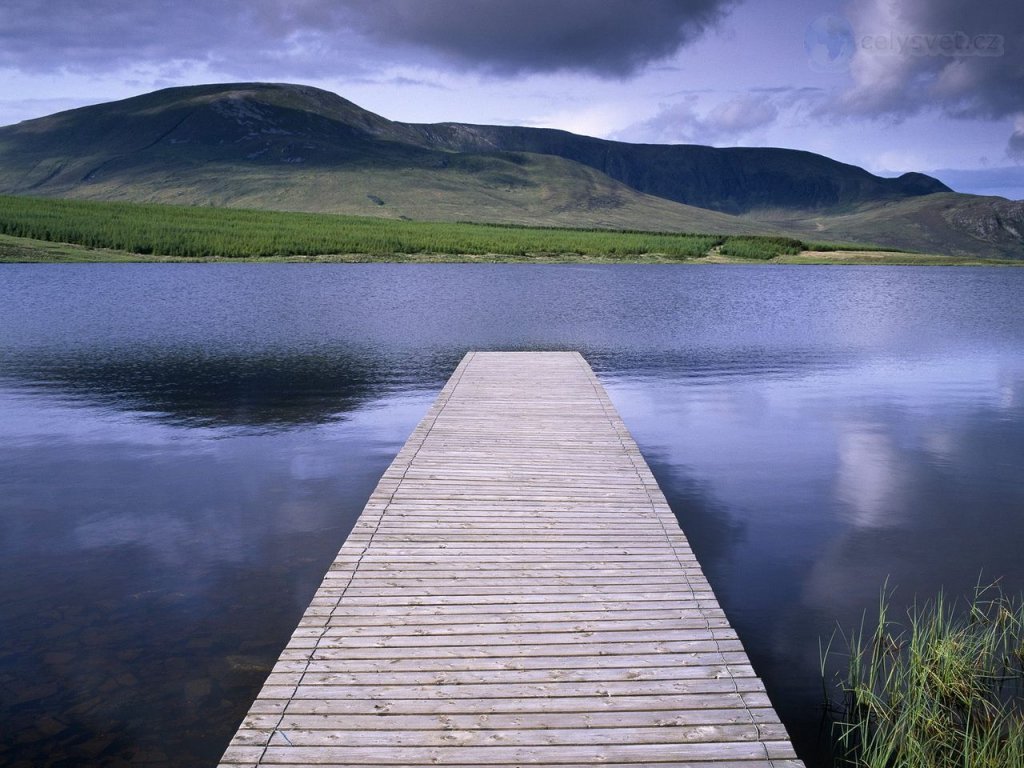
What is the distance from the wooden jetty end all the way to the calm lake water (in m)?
1.13

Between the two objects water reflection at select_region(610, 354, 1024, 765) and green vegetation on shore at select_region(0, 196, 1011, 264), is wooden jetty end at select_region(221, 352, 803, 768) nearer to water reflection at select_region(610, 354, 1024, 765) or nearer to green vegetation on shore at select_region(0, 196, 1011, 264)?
water reflection at select_region(610, 354, 1024, 765)

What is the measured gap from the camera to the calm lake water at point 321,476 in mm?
6898

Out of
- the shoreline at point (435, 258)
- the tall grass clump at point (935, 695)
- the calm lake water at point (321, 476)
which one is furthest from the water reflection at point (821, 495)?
the shoreline at point (435, 258)

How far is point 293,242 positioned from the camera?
7775 centimetres

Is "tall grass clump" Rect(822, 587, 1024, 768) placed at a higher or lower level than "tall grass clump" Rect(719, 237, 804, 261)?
lower

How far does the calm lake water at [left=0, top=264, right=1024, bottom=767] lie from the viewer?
690 cm

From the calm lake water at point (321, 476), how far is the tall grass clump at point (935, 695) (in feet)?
1.20

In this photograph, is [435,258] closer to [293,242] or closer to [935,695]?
[293,242]

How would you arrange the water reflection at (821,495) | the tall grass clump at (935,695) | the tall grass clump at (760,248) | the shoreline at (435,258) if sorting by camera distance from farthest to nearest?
the tall grass clump at (760,248), the shoreline at (435,258), the water reflection at (821,495), the tall grass clump at (935,695)

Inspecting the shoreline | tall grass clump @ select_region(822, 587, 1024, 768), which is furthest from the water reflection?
the shoreline

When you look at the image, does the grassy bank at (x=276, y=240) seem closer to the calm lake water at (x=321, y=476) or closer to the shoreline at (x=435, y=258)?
the shoreline at (x=435, y=258)

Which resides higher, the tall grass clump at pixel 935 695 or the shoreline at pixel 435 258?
the shoreline at pixel 435 258

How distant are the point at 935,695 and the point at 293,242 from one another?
76.6 m

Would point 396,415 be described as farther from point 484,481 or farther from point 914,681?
point 914,681
